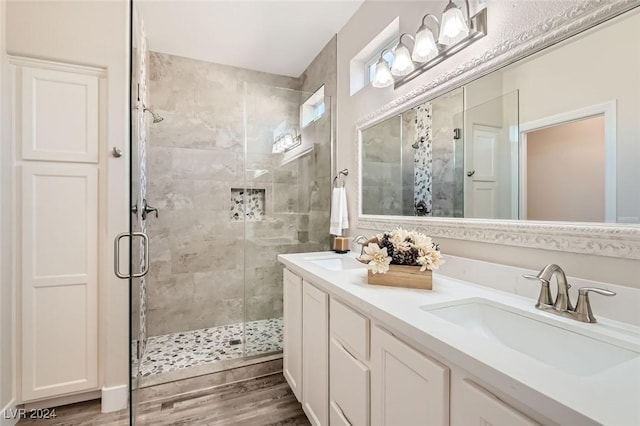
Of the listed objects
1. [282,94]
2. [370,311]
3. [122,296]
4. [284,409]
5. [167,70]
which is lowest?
[284,409]

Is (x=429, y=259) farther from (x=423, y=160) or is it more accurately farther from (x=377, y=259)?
(x=423, y=160)

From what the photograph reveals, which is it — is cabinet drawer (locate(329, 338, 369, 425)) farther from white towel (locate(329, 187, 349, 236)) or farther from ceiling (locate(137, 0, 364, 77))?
ceiling (locate(137, 0, 364, 77))

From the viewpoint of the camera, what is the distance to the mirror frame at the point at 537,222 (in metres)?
0.82

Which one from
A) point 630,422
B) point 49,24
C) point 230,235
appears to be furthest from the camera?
point 230,235

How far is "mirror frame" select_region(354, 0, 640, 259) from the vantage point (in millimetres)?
819

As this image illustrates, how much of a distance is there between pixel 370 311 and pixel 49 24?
2.42 meters

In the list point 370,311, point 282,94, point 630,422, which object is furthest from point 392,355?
point 282,94

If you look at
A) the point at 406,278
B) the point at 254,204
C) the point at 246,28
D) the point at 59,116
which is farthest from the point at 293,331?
the point at 246,28

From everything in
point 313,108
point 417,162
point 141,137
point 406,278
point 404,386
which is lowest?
point 404,386

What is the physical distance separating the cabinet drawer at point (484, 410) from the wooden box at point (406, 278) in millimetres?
486

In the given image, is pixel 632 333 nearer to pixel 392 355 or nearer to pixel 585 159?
pixel 585 159

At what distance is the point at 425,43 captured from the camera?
1.44m

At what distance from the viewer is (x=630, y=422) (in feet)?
1.35

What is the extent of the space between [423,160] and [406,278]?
76 cm
